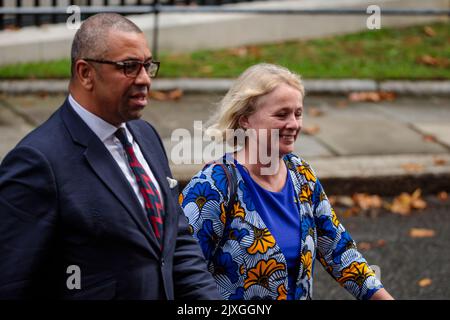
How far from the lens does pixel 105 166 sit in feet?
9.87

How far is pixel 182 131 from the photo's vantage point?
335 inches

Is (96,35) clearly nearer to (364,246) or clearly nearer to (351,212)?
(364,246)

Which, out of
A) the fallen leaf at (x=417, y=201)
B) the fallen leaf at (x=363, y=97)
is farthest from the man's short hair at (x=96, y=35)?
the fallen leaf at (x=363, y=97)

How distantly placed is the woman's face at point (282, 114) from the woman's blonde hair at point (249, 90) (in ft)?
0.09

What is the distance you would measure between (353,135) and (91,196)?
611 centimetres

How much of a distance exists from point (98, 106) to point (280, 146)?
1.03 metres

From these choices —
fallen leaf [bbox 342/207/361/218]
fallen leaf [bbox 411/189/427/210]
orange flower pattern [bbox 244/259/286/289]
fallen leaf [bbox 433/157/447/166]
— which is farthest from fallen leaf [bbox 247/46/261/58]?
orange flower pattern [bbox 244/259/286/289]

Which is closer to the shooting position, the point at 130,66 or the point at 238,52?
the point at 130,66

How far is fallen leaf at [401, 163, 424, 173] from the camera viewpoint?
7950 mm

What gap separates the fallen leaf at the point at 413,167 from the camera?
795 cm

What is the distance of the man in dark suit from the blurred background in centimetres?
311

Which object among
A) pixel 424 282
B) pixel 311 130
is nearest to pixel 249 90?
pixel 424 282

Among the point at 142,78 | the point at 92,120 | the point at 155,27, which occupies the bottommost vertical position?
the point at 155,27

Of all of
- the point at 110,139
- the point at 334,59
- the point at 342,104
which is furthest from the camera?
the point at 334,59
